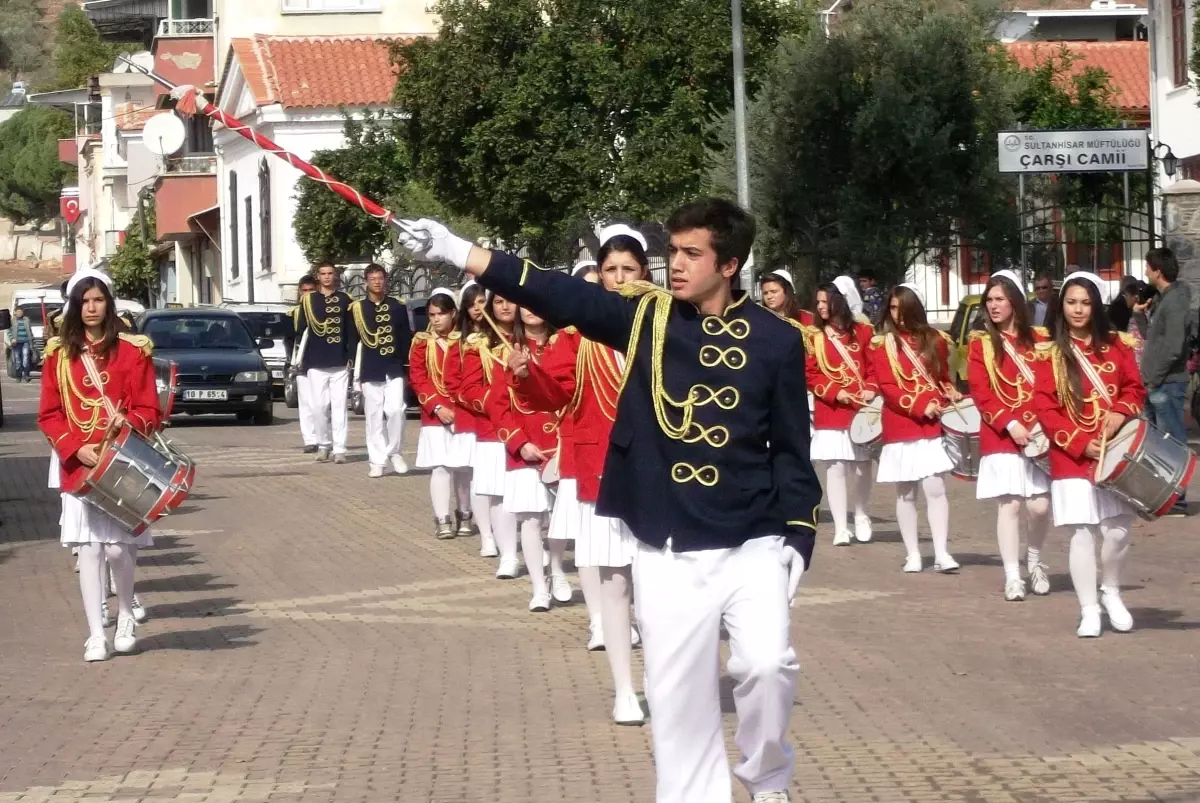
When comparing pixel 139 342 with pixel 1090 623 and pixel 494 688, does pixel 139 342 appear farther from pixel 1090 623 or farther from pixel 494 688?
pixel 1090 623

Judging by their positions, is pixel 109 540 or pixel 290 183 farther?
pixel 290 183

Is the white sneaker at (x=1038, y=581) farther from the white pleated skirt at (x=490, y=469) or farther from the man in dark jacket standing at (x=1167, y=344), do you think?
the man in dark jacket standing at (x=1167, y=344)

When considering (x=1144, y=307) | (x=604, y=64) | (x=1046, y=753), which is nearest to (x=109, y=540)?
(x=1046, y=753)

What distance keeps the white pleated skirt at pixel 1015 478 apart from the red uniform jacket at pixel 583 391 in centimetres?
351

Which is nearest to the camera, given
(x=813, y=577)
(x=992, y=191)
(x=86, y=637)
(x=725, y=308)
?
(x=725, y=308)

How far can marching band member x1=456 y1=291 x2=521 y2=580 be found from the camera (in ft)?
43.7

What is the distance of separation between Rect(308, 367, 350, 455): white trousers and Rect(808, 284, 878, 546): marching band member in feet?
28.6

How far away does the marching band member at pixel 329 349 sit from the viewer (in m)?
22.7

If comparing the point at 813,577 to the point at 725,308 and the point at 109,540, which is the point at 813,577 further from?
the point at 725,308

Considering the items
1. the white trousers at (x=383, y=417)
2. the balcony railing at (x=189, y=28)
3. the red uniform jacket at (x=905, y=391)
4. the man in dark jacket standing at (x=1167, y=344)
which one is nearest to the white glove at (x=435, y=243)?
the red uniform jacket at (x=905, y=391)

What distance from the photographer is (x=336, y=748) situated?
835 cm

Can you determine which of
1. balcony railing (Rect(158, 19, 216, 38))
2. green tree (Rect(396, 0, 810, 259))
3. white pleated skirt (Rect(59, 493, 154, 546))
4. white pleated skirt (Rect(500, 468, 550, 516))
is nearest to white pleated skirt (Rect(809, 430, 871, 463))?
white pleated skirt (Rect(500, 468, 550, 516))

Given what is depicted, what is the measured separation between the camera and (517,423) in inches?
480

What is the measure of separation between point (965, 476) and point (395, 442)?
9.15 metres
